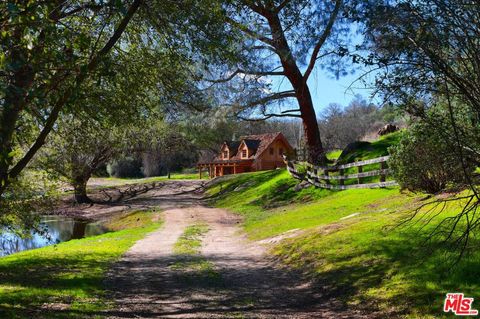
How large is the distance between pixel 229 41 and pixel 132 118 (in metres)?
3.34

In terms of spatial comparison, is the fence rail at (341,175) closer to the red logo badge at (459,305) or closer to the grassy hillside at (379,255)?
the grassy hillside at (379,255)

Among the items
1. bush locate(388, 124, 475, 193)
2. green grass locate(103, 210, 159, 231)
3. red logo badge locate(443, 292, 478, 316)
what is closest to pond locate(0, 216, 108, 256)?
green grass locate(103, 210, 159, 231)

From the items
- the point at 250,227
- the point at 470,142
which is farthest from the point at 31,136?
the point at 250,227

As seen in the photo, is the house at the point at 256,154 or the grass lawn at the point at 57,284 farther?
the house at the point at 256,154

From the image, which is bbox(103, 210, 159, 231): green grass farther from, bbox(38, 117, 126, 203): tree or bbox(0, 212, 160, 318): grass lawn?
bbox(38, 117, 126, 203): tree

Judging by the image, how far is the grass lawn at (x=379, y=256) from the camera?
6.45 meters

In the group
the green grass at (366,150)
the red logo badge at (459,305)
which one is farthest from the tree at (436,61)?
the green grass at (366,150)

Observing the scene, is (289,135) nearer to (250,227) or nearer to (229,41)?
(250,227)

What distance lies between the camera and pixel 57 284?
938 centimetres

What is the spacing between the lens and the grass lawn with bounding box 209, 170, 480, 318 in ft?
21.2

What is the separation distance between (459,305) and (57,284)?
7483 millimetres

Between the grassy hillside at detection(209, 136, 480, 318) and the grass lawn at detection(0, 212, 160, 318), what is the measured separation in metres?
4.24

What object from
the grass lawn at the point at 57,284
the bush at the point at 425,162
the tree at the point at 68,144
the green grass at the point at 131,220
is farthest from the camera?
the green grass at the point at 131,220

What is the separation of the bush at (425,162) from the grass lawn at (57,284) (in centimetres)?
550
